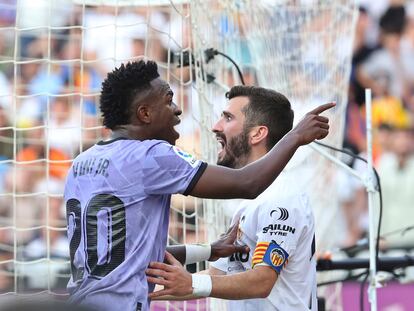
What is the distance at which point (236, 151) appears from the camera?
4.38 m

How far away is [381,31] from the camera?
11914 millimetres

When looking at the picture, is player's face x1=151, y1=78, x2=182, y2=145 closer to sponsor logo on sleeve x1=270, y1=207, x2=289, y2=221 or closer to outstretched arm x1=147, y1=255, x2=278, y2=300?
outstretched arm x1=147, y1=255, x2=278, y2=300

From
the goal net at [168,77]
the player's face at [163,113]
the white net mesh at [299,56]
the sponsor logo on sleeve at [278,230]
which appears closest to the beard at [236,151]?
the sponsor logo on sleeve at [278,230]

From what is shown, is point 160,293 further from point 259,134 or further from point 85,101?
point 85,101

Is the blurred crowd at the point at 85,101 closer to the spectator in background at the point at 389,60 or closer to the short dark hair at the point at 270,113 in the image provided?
the spectator in background at the point at 389,60

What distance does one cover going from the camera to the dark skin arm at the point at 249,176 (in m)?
3.43

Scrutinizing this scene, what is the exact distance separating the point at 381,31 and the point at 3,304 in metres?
10.5

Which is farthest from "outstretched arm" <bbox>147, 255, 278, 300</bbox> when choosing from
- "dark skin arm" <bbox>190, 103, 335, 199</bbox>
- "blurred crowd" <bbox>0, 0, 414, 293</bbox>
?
"blurred crowd" <bbox>0, 0, 414, 293</bbox>

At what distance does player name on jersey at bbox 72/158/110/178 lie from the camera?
3491 mm

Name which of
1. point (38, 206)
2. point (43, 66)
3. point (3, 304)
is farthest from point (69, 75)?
point (3, 304)

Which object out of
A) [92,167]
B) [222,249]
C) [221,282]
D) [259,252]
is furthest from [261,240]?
[92,167]

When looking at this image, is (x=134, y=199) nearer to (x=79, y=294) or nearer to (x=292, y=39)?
(x=79, y=294)

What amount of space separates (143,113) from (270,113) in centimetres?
99

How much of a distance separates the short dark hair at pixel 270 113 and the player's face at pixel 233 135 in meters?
0.03
